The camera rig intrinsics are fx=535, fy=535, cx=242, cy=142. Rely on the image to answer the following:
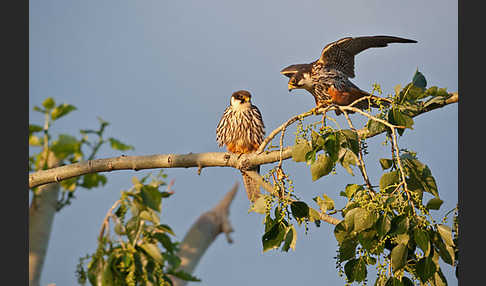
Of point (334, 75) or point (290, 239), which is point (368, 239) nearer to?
point (290, 239)

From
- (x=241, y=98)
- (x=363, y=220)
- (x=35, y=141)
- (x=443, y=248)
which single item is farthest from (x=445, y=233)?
(x=35, y=141)

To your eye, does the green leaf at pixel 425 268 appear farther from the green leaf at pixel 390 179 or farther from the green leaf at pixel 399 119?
the green leaf at pixel 399 119

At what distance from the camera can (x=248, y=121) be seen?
3893mm

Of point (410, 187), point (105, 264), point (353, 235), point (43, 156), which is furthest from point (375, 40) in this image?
point (43, 156)

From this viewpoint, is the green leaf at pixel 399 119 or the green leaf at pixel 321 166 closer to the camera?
the green leaf at pixel 321 166

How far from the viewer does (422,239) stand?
1.70 meters

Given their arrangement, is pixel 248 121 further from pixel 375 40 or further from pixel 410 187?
pixel 410 187

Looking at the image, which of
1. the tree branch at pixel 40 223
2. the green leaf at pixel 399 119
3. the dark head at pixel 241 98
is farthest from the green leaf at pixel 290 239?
the tree branch at pixel 40 223

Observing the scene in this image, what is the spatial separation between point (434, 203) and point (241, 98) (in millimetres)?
2298

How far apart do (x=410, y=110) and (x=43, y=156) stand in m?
3.90

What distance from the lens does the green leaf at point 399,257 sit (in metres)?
1.75

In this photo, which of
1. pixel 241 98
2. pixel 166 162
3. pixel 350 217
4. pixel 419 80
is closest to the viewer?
pixel 350 217

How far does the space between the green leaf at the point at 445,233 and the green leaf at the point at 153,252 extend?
158 centimetres

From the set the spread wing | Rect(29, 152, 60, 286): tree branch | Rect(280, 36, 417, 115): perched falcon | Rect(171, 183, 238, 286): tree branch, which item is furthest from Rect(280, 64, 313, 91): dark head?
Rect(171, 183, 238, 286): tree branch
